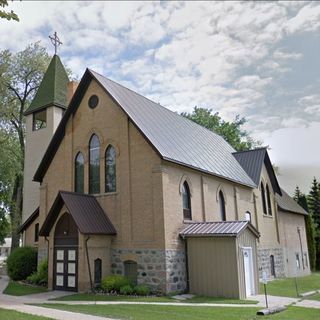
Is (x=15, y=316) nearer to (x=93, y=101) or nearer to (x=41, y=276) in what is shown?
(x=41, y=276)

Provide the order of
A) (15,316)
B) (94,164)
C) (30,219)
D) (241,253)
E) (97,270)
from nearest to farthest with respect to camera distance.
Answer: (15,316), (241,253), (97,270), (94,164), (30,219)

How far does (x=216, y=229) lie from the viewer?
67.5 feet

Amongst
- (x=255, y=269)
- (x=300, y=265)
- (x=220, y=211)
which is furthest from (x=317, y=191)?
(x=255, y=269)

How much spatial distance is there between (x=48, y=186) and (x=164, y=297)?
11230mm

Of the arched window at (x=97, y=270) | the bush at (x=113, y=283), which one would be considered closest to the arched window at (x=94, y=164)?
the arched window at (x=97, y=270)

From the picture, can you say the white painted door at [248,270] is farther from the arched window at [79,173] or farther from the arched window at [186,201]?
the arched window at [79,173]

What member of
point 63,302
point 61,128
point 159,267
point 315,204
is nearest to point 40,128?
point 61,128

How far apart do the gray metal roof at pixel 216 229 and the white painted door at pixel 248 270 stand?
120cm

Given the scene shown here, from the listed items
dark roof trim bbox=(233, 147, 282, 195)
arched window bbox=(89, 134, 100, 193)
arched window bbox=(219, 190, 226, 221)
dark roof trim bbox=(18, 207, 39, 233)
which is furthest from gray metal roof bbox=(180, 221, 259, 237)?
dark roof trim bbox=(233, 147, 282, 195)

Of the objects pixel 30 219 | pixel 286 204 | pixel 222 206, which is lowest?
pixel 30 219

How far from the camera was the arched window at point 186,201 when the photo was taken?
22.8 metres

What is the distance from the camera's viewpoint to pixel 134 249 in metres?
21.1

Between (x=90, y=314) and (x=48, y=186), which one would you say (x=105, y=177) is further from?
(x=90, y=314)

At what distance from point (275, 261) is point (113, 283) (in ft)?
59.6
